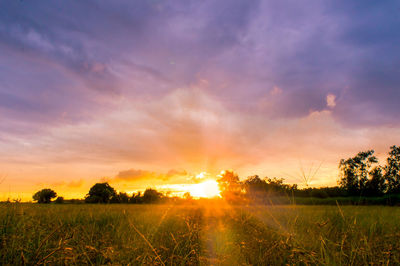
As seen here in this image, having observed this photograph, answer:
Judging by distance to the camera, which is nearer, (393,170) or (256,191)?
(256,191)

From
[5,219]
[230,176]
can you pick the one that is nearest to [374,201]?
[230,176]

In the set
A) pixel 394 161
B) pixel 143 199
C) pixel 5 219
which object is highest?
pixel 394 161

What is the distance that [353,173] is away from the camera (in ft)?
196

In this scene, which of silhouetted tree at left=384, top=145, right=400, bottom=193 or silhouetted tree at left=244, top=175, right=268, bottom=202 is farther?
silhouetted tree at left=384, top=145, right=400, bottom=193

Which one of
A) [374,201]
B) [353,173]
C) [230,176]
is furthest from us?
[353,173]

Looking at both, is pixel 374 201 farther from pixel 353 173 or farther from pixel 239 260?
pixel 353 173

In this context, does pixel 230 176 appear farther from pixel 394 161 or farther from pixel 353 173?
pixel 394 161

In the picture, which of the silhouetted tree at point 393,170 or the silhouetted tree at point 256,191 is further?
the silhouetted tree at point 393,170

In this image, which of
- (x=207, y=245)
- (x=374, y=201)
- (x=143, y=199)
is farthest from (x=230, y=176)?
(x=207, y=245)

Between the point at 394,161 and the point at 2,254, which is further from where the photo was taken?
the point at 394,161

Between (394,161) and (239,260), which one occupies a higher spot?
(394,161)

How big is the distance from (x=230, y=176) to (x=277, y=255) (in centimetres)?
4183

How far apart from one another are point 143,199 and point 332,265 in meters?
39.7

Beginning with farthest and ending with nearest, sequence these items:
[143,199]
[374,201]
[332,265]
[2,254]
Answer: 1. [143,199]
2. [374,201]
3. [2,254]
4. [332,265]
